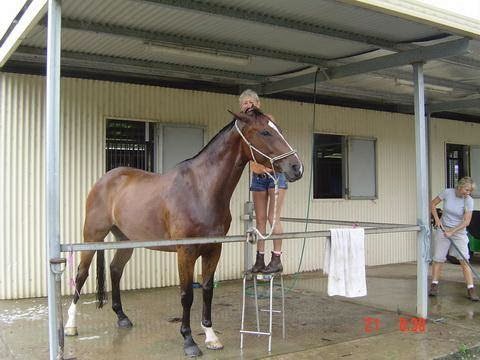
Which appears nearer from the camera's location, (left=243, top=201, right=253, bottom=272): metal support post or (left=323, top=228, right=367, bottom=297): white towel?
(left=323, top=228, right=367, bottom=297): white towel

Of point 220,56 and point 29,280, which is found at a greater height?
point 220,56

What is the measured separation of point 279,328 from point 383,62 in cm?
295

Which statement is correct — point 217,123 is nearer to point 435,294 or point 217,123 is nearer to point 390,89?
point 390,89

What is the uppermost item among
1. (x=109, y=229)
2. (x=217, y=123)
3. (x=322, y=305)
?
(x=217, y=123)

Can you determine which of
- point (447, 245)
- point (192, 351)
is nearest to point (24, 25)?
point (192, 351)

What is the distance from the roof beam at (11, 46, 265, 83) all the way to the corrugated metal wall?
21 cm

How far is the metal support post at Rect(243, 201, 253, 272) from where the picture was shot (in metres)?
6.82

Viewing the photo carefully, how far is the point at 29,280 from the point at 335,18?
14.4ft

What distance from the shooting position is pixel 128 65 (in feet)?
19.5

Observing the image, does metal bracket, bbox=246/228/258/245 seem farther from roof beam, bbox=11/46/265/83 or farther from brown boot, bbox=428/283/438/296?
brown boot, bbox=428/283/438/296

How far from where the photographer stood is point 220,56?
17.9 feet

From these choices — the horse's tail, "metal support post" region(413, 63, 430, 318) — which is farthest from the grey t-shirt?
the horse's tail

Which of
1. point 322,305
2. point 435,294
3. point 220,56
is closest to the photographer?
point 220,56

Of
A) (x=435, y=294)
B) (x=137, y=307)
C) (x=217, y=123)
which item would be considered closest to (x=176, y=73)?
(x=217, y=123)
